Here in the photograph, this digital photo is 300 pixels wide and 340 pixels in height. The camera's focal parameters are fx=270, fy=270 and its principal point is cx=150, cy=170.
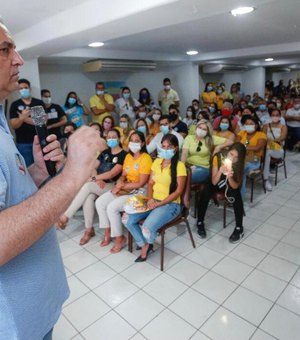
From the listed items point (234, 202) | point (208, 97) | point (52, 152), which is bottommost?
point (234, 202)

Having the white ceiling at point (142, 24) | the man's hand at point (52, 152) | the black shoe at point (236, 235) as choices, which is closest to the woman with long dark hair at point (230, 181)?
the black shoe at point (236, 235)

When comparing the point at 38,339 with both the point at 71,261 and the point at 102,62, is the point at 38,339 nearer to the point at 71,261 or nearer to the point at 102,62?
the point at 71,261

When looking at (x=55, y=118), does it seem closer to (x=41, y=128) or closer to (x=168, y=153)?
(x=168, y=153)

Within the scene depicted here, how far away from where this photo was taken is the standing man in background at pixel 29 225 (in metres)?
0.63

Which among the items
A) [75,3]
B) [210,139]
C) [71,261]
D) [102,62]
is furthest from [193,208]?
[102,62]

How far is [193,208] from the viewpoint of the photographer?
12.4 ft

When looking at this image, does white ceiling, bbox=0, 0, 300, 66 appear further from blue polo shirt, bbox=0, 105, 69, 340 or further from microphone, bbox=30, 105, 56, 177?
blue polo shirt, bbox=0, 105, 69, 340

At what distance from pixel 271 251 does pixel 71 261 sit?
2.02m

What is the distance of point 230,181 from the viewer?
116 inches

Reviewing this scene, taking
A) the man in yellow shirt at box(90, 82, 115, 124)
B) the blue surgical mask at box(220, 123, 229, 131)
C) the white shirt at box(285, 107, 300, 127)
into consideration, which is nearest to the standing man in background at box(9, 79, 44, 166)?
the man in yellow shirt at box(90, 82, 115, 124)

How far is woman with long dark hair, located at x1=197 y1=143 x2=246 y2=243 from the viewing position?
2.94 m

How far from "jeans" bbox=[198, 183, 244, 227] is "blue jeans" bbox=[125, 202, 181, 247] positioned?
1.90 ft

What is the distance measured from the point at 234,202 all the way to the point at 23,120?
3094 millimetres

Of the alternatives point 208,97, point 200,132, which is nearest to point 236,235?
point 200,132
